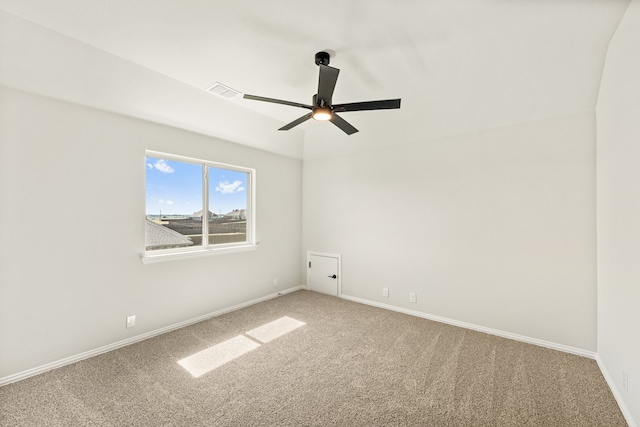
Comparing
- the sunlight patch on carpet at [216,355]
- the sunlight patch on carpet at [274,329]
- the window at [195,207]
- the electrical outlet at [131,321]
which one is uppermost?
the window at [195,207]

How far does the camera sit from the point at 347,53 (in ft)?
7.41

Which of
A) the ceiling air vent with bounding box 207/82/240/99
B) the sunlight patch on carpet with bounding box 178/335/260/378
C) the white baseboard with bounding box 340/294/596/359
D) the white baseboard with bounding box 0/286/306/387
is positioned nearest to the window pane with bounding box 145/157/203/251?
the white baseboard with bounding box 0/286/306/387

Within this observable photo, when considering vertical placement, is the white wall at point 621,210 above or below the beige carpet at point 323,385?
above

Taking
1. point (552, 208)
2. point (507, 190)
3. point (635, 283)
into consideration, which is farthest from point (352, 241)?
point (635, 283)

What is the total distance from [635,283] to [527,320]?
1.42 m

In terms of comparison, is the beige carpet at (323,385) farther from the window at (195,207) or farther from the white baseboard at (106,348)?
the window at (195,207)

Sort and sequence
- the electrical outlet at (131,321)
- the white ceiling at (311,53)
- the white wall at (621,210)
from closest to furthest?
the white wall at (621,210)
the white ceiling at (311,53)
the electrical outlet at (131,321)

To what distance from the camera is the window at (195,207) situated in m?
3.15

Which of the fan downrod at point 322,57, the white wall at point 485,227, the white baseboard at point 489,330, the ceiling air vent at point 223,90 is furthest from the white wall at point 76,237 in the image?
the white baseboard at point 489,330

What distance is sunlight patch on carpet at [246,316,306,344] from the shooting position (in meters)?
2.97

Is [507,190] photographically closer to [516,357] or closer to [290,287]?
[516,357]

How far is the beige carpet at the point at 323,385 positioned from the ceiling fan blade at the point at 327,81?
92.3 inches

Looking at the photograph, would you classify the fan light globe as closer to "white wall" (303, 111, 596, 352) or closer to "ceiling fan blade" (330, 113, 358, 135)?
"ceiling fan blade" (330, 113, 358, 135)

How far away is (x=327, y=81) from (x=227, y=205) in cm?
255
